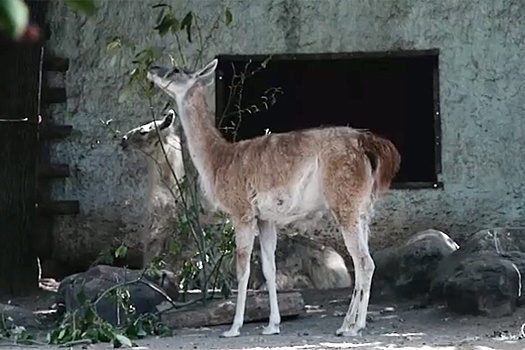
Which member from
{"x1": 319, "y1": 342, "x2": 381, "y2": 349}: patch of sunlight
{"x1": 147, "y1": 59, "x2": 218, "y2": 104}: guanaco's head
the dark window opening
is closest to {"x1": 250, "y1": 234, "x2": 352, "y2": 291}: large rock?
→ {"x1": 147, "y1": 59, "x2": 218, "y2": 104}: guanaco's head

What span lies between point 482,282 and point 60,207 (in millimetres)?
4835

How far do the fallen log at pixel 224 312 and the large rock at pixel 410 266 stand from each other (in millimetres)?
1298

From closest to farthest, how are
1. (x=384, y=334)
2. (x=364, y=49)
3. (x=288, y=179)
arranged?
(x=384, y=334)
(x=288, y=179)
(x=364, y=49)

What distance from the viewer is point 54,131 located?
9.97m

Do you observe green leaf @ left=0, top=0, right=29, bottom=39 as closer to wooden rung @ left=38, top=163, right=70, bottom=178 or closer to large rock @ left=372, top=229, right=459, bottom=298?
large rock @ left=372, top=229, right=459, bottom=298

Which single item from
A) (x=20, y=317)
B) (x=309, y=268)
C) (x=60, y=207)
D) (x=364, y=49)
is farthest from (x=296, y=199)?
(x=60, y=207)

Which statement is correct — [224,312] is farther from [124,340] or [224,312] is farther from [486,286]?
[486,286]

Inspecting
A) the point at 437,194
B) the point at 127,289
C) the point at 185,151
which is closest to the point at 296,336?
the point at 127,289

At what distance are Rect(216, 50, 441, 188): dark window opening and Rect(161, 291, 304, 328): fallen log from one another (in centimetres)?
560

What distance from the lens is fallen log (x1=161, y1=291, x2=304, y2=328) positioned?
6943mm

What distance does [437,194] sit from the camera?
384 inches

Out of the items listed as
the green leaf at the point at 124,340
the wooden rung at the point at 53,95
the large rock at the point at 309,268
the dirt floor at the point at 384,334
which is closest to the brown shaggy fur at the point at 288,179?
the dirt floor at the point at 384,334

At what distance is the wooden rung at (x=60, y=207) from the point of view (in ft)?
32.3

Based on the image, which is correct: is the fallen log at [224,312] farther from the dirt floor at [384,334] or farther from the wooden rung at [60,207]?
the wooden rung at [60,207]
